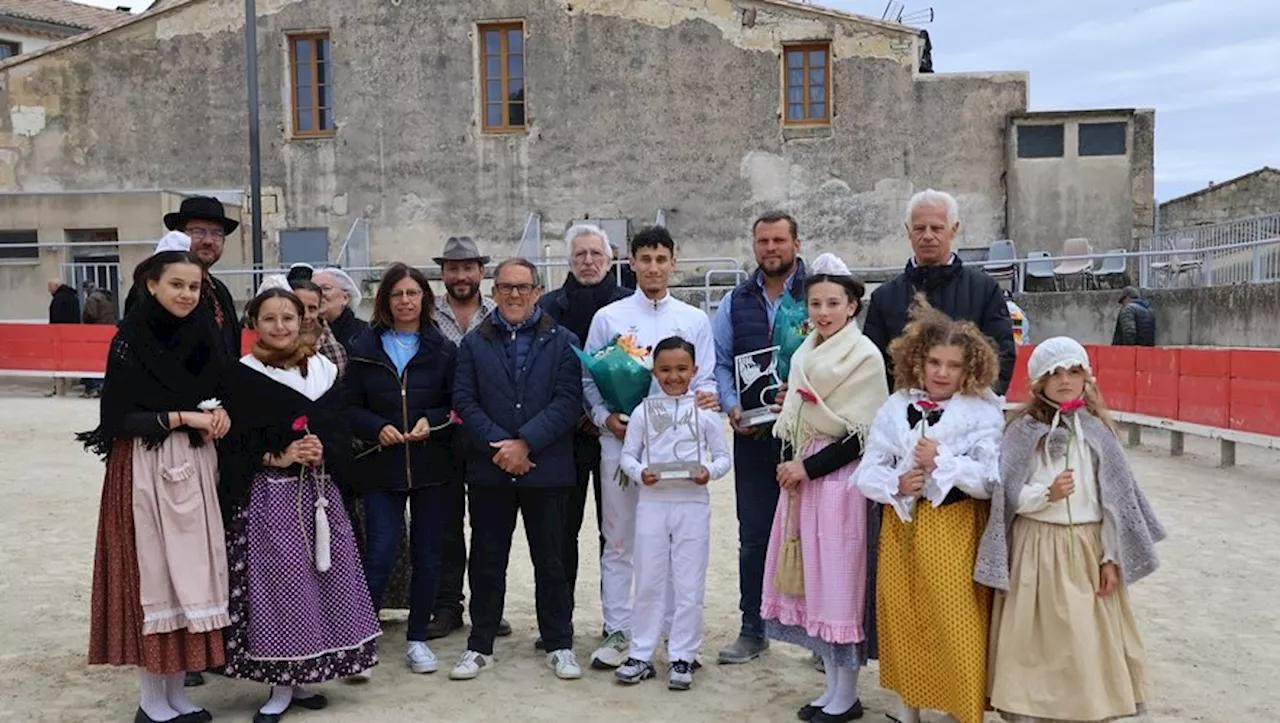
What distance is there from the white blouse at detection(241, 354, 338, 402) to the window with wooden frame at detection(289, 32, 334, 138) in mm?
17983

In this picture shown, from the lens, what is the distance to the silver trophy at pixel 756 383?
4972 mm

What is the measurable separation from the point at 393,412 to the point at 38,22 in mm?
40930

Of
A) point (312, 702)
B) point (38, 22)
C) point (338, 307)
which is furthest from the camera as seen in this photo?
point (38, 22)

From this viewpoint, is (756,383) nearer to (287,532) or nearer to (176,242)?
(287,532)

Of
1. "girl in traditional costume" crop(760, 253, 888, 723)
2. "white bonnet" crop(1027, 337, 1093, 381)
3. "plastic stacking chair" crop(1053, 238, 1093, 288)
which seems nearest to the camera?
"white bonnet" crop(1027, 337, 1093, 381)

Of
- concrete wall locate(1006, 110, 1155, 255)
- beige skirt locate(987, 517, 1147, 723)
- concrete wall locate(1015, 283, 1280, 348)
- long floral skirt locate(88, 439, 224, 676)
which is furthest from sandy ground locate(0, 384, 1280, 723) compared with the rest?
concrete wall locate(1006, 110, 1155, 255)

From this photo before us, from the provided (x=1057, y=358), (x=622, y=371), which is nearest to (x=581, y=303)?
(x=622, y=371)

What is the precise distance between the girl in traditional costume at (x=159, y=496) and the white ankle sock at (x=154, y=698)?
0.08m

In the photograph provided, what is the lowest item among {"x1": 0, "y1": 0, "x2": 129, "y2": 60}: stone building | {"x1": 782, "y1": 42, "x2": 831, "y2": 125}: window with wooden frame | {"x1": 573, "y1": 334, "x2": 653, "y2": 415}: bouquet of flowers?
{"x1": 573, "y1": 334, "x2": 653, "y2": 415}: bouquet of flowers

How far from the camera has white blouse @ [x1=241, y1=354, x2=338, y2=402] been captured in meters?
4.55

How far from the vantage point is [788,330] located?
489cm

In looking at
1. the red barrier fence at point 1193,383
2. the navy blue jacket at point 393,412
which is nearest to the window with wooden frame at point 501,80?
the red barrier fence at point 1193,383

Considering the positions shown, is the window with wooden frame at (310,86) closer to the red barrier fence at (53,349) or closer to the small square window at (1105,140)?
the red barrier fence at (53,349)

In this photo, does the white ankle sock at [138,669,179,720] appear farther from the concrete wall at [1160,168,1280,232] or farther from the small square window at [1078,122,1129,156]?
the concrete wall at [1160,168,1280,232]
